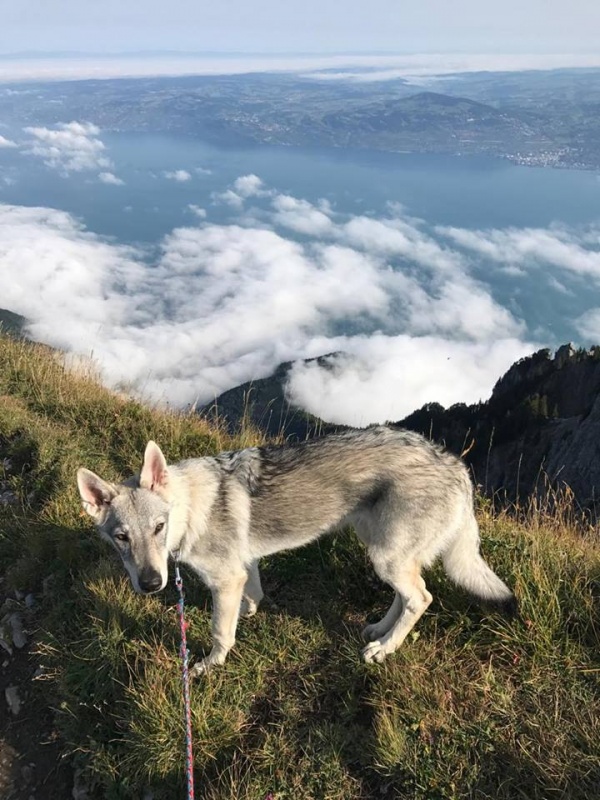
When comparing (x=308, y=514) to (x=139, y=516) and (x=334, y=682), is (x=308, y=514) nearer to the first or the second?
(x=334, y=682)

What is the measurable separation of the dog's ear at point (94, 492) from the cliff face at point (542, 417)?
191 ft

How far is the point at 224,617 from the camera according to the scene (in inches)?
187

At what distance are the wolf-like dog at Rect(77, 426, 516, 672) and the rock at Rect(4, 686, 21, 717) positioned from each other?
1.88 metres

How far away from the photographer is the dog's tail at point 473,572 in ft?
14.7

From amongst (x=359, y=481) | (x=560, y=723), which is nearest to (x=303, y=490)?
(x=359, y=481)

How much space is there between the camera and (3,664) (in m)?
5.23

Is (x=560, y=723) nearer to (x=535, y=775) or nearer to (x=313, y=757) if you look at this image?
(x=535, y=775)

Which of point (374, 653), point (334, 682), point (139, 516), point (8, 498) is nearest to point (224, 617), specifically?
point (334, 682)

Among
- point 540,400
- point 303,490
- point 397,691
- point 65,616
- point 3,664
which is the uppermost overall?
point 303,490

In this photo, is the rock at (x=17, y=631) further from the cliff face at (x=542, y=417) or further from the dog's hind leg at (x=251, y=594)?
the cliff face at (x=542, y=417)

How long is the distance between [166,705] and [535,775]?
2.87m

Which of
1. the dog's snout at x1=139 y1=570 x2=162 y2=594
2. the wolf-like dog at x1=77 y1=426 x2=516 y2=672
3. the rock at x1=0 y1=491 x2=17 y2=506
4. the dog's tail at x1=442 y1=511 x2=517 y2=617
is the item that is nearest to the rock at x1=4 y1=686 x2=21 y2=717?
the wolf-like dog at x1=77 y1=426 x2=516 y2=672

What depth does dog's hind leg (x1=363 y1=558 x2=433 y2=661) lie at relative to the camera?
15.0 feet

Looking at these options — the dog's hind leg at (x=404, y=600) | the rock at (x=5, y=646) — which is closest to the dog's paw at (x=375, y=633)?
the dog's hind leg at (x=404, y=600)
